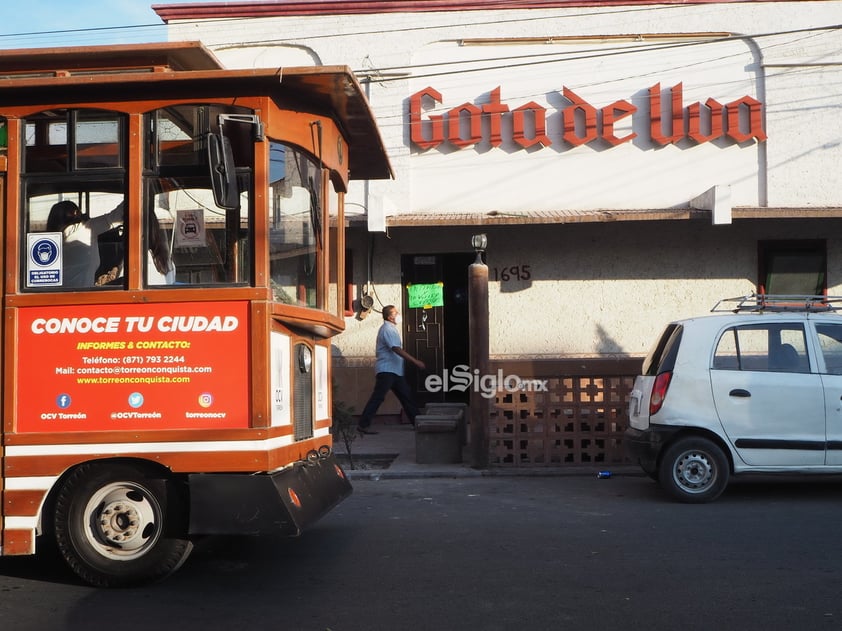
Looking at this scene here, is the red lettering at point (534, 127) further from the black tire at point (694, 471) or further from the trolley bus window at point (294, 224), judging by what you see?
the trolley bus window at point (294, 224)

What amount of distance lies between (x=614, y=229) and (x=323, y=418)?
8.46m

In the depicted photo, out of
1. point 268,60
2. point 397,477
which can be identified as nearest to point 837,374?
point 397,477

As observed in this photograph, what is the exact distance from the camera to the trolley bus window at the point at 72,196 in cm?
568

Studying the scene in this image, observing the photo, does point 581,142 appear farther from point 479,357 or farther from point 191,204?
point 191,204

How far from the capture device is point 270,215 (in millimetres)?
5777

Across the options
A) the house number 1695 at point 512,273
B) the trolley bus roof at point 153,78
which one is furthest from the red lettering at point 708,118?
the trolley bus roof at point 153,78

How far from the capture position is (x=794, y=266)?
14.2 metres

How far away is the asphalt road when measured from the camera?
16.4ft

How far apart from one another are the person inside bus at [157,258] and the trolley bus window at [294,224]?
24.8 inches

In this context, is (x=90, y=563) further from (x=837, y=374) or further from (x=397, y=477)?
(x=837, y=374)

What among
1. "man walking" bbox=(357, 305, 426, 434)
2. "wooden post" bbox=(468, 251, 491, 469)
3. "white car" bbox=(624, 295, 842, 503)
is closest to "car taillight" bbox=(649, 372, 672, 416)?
"white car" bbox=(624, 295, 842, 503)

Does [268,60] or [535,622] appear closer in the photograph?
[535,622]

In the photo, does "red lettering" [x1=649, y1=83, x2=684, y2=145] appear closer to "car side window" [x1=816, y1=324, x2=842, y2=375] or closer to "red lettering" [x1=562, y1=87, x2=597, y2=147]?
"red lettering" [x1=562, y1=87, x2=597, y2=147]

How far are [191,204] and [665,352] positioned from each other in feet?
16.2
